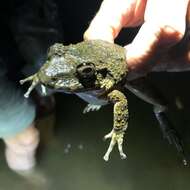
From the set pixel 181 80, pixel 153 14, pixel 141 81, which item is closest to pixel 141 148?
pixel 181 80

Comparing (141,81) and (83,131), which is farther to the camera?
(83,131)

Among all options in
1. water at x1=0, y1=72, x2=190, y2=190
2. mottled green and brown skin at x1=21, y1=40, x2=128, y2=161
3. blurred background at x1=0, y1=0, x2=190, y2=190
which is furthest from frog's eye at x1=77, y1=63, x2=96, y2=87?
water at x1=0, y1=72, x2=190, y2=190

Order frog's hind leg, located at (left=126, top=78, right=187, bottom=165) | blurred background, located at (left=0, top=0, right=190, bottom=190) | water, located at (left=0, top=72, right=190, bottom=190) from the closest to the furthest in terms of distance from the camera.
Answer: frog's hind leg, located at (left=126, top=78, right=187, bottom=165)
blurred background, located at (left=0, top=0, right=190, bottom=190)
water, located at (left=0, top=72, right=190, bottom=190)

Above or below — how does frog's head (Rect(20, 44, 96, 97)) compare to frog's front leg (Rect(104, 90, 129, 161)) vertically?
above

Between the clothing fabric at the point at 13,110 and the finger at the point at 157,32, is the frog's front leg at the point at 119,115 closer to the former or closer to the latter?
the finger at the point at 157,32

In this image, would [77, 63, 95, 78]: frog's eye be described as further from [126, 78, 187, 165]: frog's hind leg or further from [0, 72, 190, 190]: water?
[0, 72, 190, 190]: water

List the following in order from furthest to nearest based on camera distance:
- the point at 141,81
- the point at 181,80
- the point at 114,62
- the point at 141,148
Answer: the point at 141,148 < the point at 181,80 < the point at 141,81 < the point at 114,62

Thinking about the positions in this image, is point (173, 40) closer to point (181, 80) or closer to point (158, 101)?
point (158, 101)
